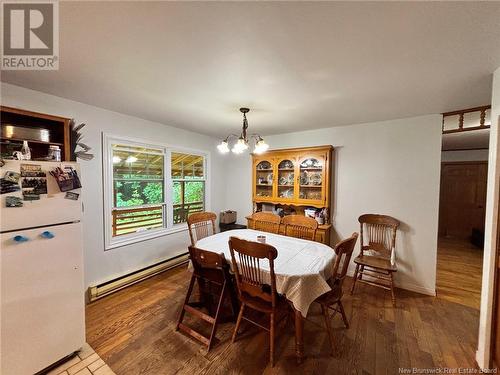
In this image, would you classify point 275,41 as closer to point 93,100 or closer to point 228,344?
point 93,100

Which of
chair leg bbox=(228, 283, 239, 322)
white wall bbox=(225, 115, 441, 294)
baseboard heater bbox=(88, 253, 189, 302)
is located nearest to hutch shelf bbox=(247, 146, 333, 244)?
white wall bbox=(225, 115, 441, 294)

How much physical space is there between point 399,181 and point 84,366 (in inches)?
150

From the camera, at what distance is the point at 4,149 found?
5.69ft

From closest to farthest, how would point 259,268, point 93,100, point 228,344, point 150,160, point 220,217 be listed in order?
point 259,268 < point 228,344 < point 93,100 < point 150,160 < point 220,217

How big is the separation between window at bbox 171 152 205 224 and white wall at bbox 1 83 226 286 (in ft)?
1.28

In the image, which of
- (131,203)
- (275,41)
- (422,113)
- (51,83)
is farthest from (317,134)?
(51,83)

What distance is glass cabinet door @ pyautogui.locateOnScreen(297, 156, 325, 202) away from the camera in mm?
3214

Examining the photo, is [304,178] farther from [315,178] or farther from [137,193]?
[137,193]

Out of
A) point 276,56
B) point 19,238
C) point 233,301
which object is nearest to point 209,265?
Answer: point 233,301

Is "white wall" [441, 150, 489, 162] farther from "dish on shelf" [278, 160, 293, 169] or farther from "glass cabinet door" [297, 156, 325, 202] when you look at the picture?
"dish on shelf" [278, 160, 293, 169]

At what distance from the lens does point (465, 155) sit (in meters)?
5.05

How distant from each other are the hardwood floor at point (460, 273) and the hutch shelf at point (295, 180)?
5.27 feet

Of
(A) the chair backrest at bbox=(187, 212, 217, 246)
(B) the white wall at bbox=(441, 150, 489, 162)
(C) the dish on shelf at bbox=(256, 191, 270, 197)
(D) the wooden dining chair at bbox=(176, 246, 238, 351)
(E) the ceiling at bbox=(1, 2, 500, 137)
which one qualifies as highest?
(E) the ceiling at bbox=(1, 2, 500, 137)

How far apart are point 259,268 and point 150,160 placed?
95.5 inches
